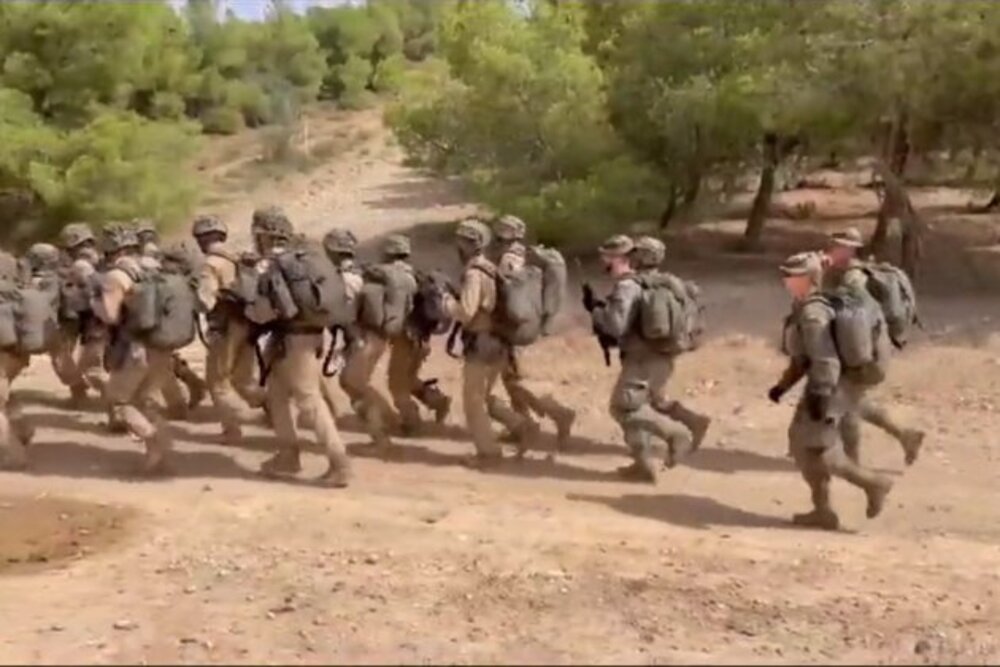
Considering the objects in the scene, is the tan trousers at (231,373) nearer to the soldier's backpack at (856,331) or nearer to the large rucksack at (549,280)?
the large rucksack at (549,280)

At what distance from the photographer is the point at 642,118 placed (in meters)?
19.9

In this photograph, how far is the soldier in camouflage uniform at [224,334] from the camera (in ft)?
38.4

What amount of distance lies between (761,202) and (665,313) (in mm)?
11209

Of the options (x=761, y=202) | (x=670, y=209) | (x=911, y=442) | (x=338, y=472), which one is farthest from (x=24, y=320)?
(x=761, y=202)

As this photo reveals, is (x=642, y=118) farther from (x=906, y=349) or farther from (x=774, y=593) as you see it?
(x=774, y=593)

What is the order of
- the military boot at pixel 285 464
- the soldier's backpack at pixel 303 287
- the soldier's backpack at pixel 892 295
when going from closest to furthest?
the soldier's backpack at pixel 892 295, the soldier's backpack at pixel 303 287, the military boot at pixel 285 464

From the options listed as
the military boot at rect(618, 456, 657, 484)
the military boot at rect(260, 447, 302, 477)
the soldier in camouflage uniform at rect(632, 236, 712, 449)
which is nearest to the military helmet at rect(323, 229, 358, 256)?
the military boot at rect(260, 447, 302, 477)

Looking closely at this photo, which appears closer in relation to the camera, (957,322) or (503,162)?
(957,322)

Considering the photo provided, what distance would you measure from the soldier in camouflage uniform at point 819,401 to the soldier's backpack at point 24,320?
5432 millimetres

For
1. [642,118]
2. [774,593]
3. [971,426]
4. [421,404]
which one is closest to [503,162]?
[642,118]

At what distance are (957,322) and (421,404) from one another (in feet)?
20.0

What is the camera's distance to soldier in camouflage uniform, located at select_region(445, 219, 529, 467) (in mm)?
11047

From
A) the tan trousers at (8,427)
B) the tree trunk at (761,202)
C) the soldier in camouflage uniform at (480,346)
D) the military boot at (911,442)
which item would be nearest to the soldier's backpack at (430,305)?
the soldier in camouflage uniform at (480,346)

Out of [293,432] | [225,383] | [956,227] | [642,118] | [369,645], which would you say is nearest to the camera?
[369,645]
